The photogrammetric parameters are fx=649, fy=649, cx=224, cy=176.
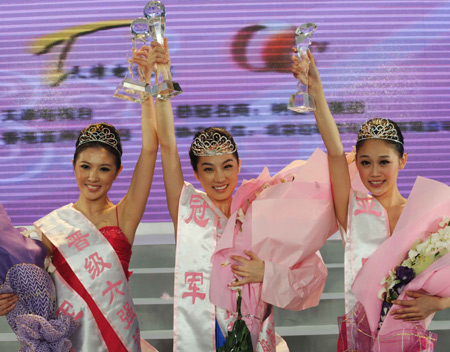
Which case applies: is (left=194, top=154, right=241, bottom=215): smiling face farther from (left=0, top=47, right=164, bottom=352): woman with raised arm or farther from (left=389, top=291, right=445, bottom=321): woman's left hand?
(left=389, top=291, right=445, bottom=321): woman's left hand

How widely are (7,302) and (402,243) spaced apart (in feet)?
4.49

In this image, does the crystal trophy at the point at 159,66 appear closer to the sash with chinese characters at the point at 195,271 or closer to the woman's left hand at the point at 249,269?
the sash with chinese characters at the point at 195,271

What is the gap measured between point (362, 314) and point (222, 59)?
2710 mm

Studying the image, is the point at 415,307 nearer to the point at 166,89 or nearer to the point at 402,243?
the point at 402,243

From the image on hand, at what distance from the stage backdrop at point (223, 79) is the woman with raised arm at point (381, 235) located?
208 cm

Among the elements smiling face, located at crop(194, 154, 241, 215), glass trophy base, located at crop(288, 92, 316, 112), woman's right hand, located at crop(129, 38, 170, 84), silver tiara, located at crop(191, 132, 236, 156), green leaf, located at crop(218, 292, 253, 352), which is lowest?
green leaf, located at crop(218, 292, 253, 352)

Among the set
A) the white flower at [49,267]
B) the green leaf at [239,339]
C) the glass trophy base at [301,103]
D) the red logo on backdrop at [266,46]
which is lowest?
the green leaf at [239,339]

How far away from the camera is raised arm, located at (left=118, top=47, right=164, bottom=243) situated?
8.30 ft

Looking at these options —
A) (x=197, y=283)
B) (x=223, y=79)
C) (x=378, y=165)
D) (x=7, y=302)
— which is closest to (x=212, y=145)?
(x=197, y=283)

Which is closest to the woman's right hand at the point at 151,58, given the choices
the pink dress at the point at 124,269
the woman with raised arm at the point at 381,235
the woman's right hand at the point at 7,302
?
the woman with raised arm at the point at 381,235

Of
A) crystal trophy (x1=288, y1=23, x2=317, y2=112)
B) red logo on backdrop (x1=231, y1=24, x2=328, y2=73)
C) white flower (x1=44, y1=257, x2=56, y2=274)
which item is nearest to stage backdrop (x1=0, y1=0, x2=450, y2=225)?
red logo on backdrop (x1=231, y1=24, x2=328, y2=73)

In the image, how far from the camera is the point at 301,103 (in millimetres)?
2285

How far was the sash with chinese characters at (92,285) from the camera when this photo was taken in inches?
95.7

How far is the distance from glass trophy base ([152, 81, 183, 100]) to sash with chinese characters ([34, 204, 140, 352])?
1.95 ft
